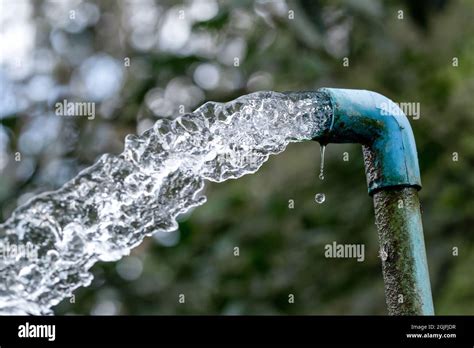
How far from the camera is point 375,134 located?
1103 millimetres

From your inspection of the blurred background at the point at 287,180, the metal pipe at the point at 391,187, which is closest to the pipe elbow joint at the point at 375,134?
the metal pipe at the point at 391,187

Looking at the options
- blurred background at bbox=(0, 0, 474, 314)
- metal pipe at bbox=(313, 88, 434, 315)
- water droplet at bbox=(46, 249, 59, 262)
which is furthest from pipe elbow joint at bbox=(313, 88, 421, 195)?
blurred background at bbox=(0, 0, 474, 314)

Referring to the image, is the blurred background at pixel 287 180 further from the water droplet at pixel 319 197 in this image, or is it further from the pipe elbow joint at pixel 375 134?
the pipe elbow joint at pixel 375 134

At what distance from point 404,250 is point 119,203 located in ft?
1.12

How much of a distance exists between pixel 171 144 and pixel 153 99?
1152 mm

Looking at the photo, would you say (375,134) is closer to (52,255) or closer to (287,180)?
(52,255)

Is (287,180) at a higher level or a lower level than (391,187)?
higher

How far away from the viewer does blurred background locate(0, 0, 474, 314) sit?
7.27ft

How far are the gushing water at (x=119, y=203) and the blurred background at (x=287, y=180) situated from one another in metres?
0.91

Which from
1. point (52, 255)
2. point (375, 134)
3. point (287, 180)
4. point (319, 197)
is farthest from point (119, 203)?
point (287, 180)

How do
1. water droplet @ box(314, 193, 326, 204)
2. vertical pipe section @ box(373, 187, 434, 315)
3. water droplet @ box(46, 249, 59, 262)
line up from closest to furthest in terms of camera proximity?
vertical pipe section @ box(373, 187, 434, 315)
water droplet @ box(46, 249, 59, 262)
water droplet @ box(314, 193, 326, 204)

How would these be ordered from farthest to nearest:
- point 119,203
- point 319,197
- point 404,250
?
point 319,197
point 119,203
point 404,250

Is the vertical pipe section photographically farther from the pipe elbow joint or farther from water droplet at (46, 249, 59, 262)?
water droplet at (46, 249, 59, 262)
